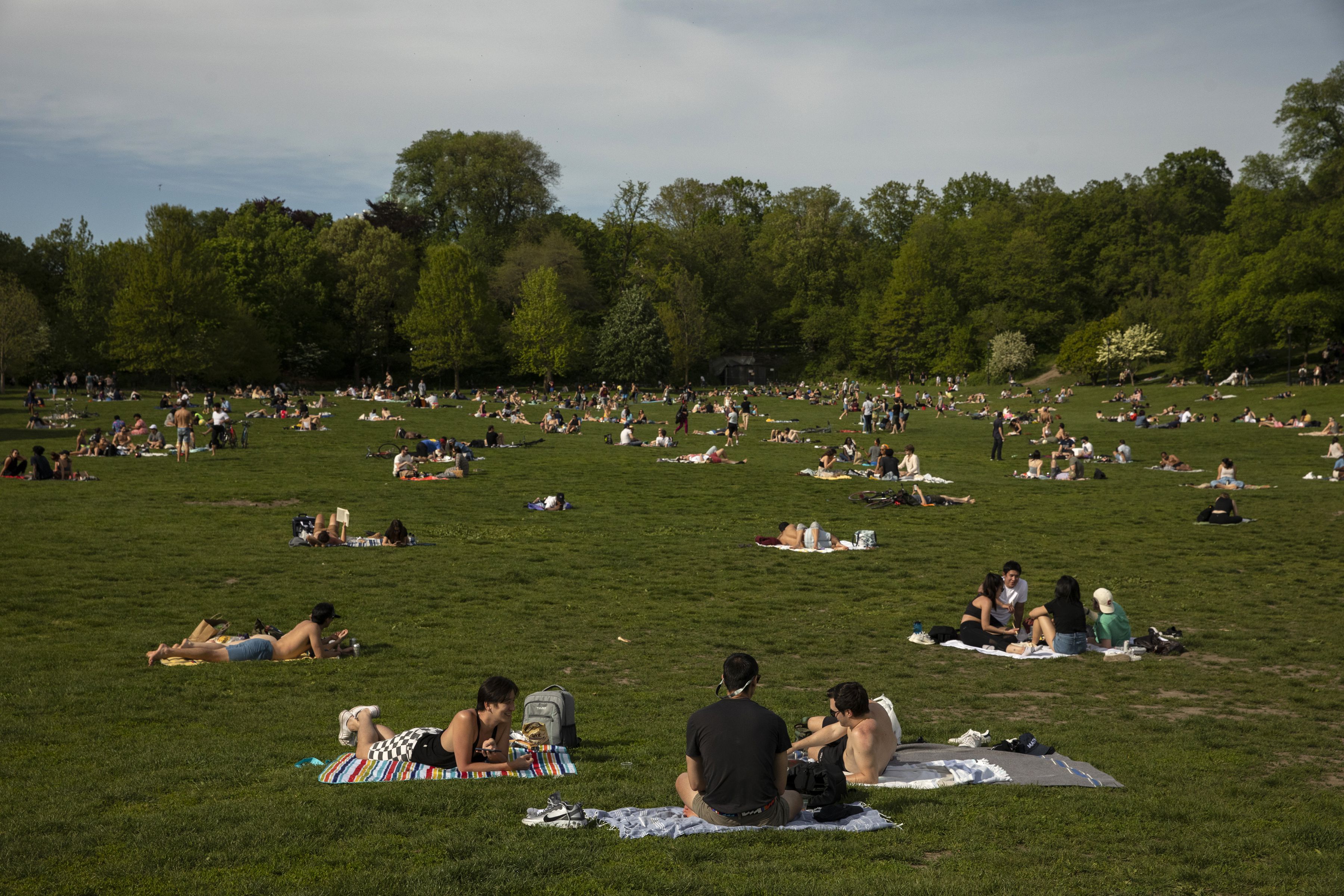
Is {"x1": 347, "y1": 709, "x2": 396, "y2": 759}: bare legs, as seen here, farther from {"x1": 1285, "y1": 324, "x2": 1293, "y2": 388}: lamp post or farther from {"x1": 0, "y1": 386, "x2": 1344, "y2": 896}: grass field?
{"x1": 1285, "y1": 324, "x2": 1293, "y2": 388}: lamp post

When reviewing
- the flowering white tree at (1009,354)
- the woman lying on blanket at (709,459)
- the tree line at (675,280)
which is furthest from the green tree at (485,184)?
the woman lying on blanket at (709,459)

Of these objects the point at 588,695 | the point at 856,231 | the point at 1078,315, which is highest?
the point at 856,231

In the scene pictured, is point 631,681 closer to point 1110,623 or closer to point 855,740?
point 855,740

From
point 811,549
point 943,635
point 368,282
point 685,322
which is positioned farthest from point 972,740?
point 685,322

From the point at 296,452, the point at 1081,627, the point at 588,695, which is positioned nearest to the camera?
the point at 588,695

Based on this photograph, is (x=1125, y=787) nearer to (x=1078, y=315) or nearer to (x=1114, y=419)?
(x=1114, y=419)

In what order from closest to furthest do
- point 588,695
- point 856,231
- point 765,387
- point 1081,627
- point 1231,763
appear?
point 1231,763 → point 588,695 → point 1081,627 → point 765,387 → point 856,231

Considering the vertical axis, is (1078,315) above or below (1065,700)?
above

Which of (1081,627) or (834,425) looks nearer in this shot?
(1081,627)

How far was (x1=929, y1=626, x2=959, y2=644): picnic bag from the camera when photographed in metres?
13.0

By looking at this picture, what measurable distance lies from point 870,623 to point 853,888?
848 cm

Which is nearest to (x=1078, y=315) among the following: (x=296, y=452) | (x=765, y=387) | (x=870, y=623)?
(x=765, y=387)

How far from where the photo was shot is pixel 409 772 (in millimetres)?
7664

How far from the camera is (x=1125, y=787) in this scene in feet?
24.6
